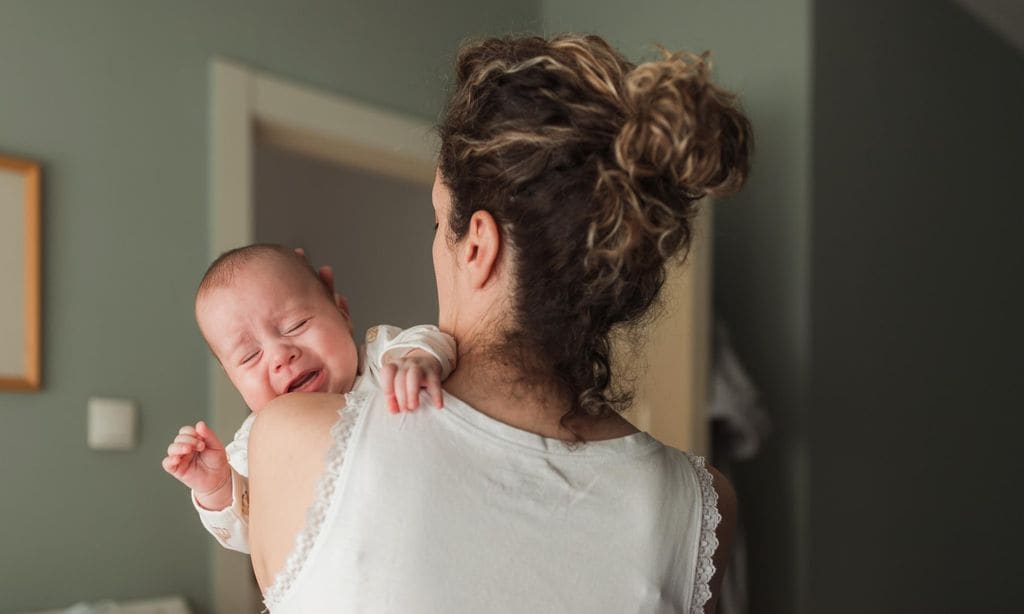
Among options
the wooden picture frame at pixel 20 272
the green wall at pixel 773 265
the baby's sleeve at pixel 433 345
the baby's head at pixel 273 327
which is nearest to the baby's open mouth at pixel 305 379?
the baby's head at pixel 273 327

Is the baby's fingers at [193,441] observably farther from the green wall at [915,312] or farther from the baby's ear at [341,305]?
the green wall at [915,312]

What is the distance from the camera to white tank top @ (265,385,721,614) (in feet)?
2.69

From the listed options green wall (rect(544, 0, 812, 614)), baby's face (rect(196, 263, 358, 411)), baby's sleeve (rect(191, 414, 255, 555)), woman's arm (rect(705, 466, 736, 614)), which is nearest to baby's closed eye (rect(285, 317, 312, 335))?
baby's face (rect(196, 263, 358, 411))

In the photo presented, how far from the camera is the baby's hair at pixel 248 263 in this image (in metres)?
1.34

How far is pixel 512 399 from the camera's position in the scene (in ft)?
2.99

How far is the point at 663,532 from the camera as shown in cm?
92

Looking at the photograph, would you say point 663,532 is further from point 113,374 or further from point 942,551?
point 942,551

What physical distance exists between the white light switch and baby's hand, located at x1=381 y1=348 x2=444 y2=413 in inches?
59.1

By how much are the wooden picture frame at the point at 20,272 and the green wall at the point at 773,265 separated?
1.86 meters

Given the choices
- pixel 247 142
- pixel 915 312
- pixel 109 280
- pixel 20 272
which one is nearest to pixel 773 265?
pixel 915 312

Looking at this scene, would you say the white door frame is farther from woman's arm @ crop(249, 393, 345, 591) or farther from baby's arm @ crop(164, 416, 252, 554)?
woman's arm @ crop(249, 393, 345, 591)

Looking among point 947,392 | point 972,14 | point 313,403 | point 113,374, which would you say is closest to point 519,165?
point 313,403

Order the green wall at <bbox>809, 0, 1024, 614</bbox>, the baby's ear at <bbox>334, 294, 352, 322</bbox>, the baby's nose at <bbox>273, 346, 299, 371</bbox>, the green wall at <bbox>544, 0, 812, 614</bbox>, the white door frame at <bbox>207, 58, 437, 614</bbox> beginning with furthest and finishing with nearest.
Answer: the green wall at <bbox>809, 0, 1024, 614</bbox>, the green wall at <bbox>544, 0, 812, 614</bbox>, the white door frame at <bbox>207, 58, 437, 614</bbox>, the baby's ear at <bbox>334, 294, 352, 322</bbox>, the baby's nose at <bbox>273, 346, 299, 371</bbox>

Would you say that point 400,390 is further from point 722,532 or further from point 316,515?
point 722,532
